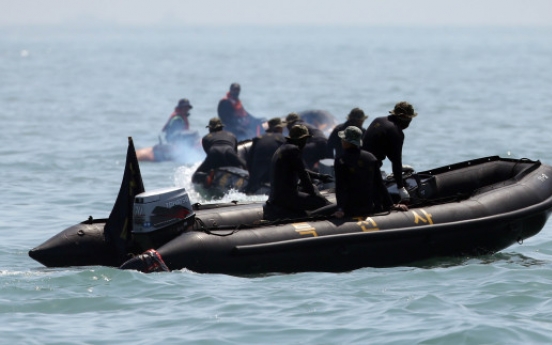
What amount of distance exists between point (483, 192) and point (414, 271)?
1.89 m

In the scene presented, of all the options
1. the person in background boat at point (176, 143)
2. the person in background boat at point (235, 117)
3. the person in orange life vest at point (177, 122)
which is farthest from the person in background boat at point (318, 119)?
the person in orange life vest at point (177, 122)

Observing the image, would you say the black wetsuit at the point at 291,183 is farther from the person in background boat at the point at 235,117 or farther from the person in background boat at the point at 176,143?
the person in background boat at the point at 176,143

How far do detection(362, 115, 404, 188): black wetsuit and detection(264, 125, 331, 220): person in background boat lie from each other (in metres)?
0.75

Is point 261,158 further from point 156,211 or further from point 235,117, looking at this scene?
point 235,117

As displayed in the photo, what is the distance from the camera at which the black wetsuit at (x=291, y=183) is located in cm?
1347

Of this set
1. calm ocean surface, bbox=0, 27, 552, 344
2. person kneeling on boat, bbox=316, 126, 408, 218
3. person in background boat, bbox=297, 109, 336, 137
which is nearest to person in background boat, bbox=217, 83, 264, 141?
person in background boat, bbox=297, 109, 336, 137

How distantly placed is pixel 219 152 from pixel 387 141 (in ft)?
23.2

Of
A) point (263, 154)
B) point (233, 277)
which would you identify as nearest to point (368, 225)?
point (233, 277)

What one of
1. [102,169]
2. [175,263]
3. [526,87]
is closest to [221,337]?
[175,263]

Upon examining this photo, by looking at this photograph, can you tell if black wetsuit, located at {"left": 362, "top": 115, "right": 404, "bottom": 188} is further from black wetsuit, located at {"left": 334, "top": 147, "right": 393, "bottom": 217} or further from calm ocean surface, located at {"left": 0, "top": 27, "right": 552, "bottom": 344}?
calm ocean surface, located at {"left": 0, "top": 27, "right": 552, "bottom": 344}

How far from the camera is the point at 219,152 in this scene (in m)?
20.5

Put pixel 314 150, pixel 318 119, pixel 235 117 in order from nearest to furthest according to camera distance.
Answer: pixel 314 150 < pixel 318 119 < pixel 235 117

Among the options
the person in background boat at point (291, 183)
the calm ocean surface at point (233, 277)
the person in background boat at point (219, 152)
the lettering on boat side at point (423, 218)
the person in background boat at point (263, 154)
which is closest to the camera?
the calm ocean surface at point (233, 277)

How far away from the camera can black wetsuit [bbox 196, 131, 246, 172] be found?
806 inches
